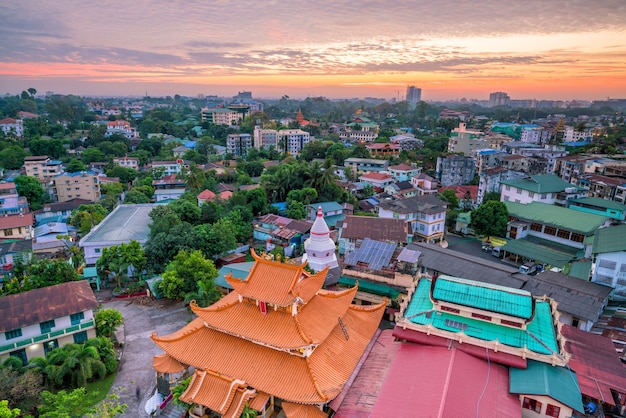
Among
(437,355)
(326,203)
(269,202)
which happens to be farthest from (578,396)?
(269,202)

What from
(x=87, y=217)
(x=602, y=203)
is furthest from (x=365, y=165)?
(x=87, y=217)

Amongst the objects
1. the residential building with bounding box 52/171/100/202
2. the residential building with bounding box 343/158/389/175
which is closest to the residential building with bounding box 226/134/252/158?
the residential building with bounding box 343/158/389/175

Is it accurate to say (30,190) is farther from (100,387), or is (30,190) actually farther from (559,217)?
(559,217)

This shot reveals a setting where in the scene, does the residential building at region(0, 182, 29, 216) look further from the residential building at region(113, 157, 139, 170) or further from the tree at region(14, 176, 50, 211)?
the residential building at region(113, 157, 139, 170)

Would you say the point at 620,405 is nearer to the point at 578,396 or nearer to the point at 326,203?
the point at 578,396

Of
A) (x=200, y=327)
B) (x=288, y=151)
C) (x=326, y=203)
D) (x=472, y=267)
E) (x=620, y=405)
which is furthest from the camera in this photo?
(x=288, y=151)

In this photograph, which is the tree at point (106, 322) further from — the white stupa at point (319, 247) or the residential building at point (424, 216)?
the residential building at point (424, 216)

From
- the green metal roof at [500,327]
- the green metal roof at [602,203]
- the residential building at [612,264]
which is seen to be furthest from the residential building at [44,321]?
the green metal roof at [602,203]
